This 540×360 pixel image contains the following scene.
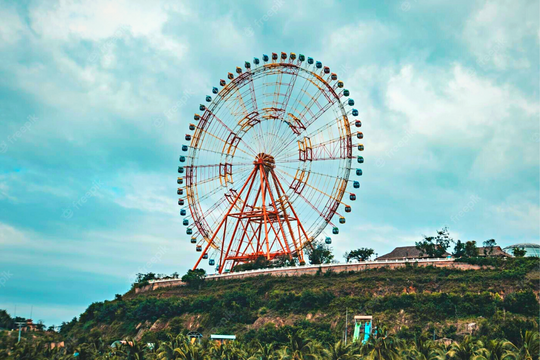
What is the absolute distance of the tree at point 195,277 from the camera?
82.1 m

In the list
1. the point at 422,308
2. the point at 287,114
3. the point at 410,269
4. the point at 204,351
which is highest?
the point at 287,114

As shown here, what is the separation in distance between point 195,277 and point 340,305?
2727 centimetres

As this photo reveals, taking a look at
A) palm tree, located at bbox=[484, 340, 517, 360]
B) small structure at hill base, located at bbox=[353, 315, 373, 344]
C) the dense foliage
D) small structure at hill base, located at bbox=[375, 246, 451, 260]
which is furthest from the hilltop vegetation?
small structure at hill base, located at bbox=[375, 246, 451, 260]

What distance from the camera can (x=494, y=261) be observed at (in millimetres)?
64188

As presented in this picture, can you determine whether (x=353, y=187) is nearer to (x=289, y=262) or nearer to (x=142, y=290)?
(x=289, y=262)

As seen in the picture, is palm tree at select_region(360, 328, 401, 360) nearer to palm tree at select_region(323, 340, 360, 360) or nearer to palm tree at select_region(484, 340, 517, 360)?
palm tree at select_region(323, 340, 360, 360)

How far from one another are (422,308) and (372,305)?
568 centimetres

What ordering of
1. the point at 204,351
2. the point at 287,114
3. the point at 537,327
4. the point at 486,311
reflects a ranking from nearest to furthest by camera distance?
the point at 204,351
the point at 537,327
the point at 486,311
the point at 287,114

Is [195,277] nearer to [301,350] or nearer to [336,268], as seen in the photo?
[336,268]

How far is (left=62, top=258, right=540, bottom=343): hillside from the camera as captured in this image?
54469 mm

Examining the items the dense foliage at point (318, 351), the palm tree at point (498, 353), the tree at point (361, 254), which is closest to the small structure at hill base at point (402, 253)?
the tree at point (361, 254)

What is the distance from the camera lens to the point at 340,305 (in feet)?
207

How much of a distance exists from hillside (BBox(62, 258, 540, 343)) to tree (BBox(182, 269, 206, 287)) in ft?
3.10

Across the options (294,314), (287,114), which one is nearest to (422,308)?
(294,314)
